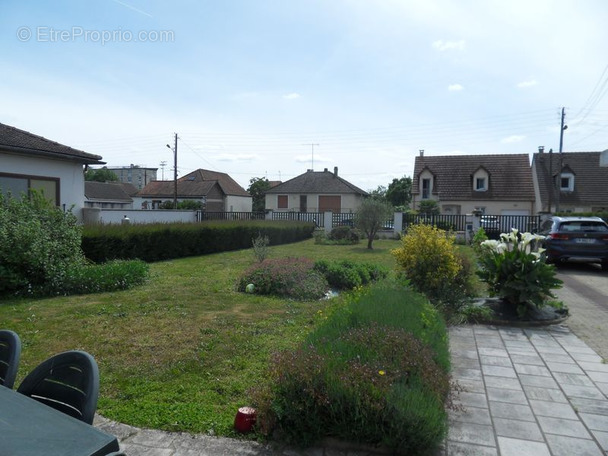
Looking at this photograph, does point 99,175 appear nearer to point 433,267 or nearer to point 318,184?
point 318,184

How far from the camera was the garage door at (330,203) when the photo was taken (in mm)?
50781

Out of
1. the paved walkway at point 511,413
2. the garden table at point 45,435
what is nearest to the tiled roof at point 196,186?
the paved walkway at point 511,413

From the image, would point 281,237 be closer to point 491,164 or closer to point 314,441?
point 314,441

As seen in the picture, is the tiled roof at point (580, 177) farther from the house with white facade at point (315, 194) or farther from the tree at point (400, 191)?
the tree at point (400, 191)

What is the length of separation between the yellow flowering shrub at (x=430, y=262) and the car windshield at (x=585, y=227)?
709 centimetres

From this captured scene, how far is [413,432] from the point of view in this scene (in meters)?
2.93

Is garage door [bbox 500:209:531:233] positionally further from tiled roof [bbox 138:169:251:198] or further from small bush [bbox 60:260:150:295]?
tiled roof [bbox 138:169:251:198]

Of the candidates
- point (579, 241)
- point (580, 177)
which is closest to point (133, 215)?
point (579, 241)

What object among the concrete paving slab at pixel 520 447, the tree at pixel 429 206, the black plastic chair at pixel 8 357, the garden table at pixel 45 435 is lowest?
the concrete paving slab at pixel 520 447

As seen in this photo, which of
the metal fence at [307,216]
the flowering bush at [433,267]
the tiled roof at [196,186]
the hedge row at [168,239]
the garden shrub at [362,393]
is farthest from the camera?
the tiled roof at [196,186]

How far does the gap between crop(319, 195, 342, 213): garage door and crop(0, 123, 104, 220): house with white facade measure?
35.3 meters

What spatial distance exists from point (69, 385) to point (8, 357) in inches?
25.6

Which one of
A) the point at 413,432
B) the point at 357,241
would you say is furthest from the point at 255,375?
the point at 357,241

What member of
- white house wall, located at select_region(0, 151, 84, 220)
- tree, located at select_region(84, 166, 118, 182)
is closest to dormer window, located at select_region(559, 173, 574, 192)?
white house wall, located at select_region(0, 151, 84, 220)
